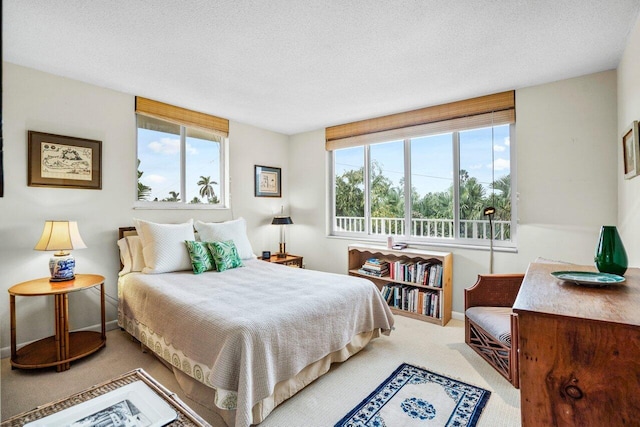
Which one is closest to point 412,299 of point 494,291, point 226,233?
point 494,291

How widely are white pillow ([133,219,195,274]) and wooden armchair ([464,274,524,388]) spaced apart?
2.69 metres

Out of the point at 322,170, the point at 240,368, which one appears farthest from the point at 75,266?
the point at 322,170

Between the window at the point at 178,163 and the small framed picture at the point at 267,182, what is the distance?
21.4 inches

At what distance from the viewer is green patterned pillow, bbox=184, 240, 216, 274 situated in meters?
3.03

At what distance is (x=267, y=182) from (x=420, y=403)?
3568 mm

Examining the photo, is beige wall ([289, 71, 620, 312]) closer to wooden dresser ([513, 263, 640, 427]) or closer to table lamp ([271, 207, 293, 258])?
wooden dresser ([513, 263, 640, 427])

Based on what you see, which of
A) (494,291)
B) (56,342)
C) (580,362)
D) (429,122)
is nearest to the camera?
(580,362)

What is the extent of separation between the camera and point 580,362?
3.36ft

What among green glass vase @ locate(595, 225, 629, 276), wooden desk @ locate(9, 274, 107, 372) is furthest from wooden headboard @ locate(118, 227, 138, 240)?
green glass vase @ locate(595, 225, 629, 276)

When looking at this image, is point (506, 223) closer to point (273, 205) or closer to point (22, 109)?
point (273, 205)

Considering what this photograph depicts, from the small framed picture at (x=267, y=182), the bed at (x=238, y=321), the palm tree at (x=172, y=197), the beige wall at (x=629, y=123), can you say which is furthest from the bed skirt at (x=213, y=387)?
the small framed picture at (x=267, y=182)

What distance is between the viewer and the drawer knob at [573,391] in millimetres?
1020

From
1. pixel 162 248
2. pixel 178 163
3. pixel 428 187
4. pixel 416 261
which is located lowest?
pixel 416 261

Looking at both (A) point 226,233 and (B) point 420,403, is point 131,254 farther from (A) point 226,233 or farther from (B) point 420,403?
(B) point 420,403
